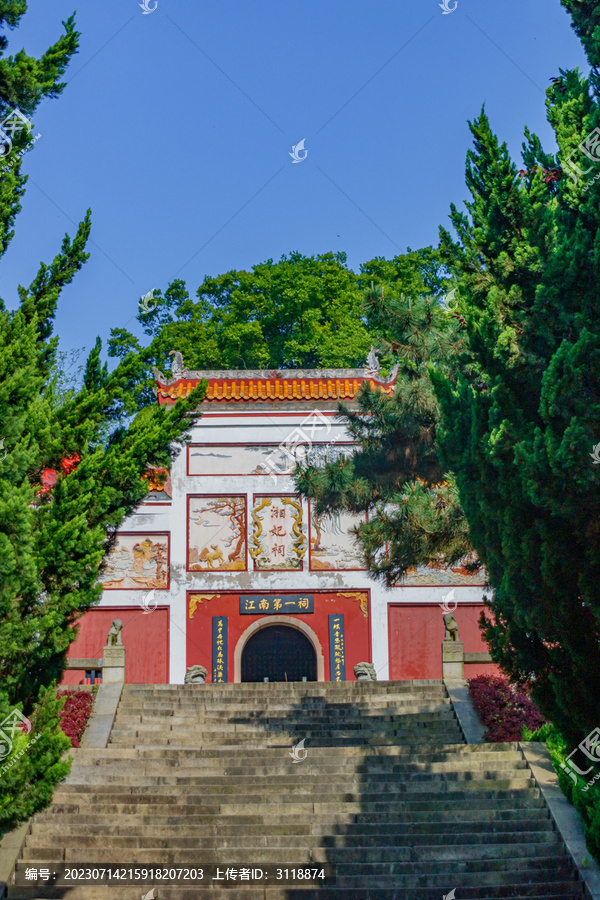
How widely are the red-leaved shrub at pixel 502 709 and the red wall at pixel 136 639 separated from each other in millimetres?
7099

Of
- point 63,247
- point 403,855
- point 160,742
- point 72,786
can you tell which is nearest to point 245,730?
point 160,742

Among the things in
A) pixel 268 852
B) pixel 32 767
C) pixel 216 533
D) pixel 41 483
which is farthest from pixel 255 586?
pixel 32 767

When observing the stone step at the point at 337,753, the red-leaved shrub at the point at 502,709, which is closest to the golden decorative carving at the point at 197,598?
the stone step at the point at 337,753

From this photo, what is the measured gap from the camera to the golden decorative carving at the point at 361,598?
19.2m

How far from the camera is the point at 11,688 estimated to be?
773cm

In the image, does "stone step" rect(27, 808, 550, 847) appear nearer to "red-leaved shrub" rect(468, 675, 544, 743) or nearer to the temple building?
"red-leaved shrub" rect(468, 675, 544, 743)

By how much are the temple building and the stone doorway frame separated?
2 centimetres

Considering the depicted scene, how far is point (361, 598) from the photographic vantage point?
1930cm

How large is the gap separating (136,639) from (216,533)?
265cm

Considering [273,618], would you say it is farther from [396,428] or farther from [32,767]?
[32,767]

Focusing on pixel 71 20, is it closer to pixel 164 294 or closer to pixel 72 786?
pixel 72 786

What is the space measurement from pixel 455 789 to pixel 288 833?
7.01ft

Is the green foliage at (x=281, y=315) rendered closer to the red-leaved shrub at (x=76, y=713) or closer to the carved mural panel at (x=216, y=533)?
the carved mural panel at (x=216, y=533)

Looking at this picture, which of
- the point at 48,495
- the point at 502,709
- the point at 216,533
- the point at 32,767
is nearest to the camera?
the point at 32,767
